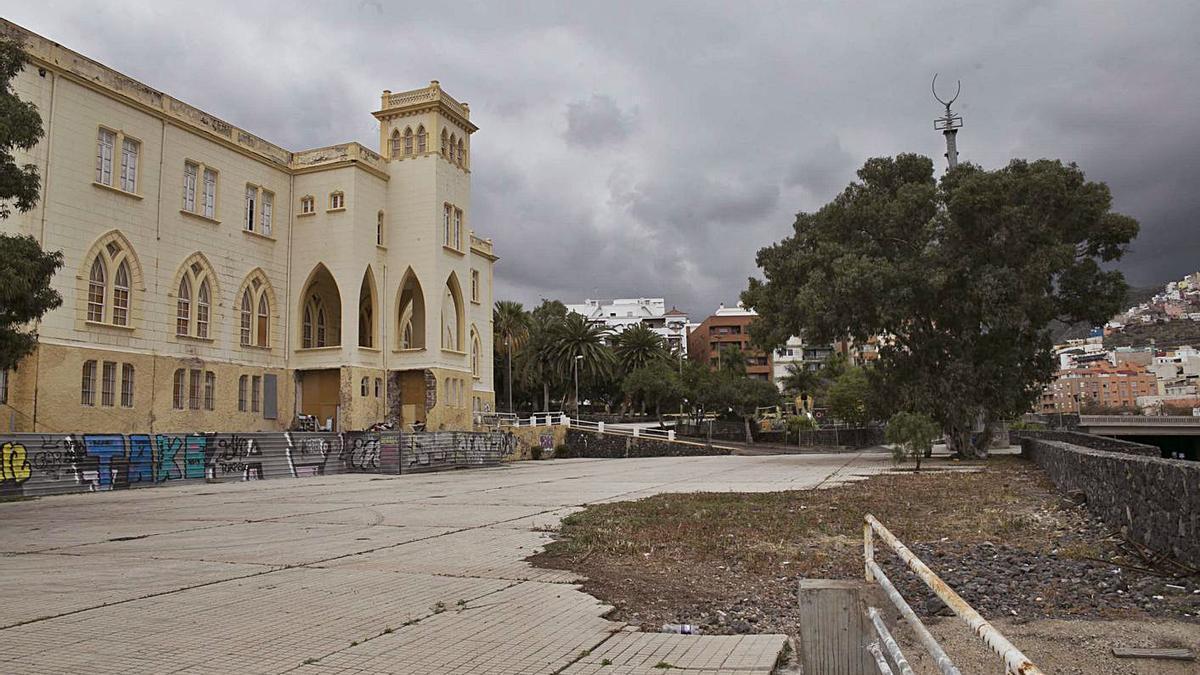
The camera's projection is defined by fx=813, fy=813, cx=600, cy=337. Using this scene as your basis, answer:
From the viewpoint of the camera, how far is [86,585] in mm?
7695

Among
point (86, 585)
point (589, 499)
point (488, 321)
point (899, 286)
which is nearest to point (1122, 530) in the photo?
point (589, 499)

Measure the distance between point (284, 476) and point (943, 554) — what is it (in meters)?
26.8

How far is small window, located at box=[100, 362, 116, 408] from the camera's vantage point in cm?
3161

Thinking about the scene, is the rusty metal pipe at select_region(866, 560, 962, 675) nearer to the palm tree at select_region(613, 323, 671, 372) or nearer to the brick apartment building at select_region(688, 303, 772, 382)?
the palm tree at select_region(613, 323, 671, 372)

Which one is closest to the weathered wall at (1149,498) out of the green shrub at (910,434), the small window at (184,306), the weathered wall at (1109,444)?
the weathered wall at (1109,444)

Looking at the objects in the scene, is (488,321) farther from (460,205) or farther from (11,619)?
(11,619)

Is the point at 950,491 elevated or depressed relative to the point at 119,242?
depressed

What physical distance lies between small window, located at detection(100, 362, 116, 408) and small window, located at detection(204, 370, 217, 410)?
4.76 meters

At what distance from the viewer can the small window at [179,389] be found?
35.0 metres

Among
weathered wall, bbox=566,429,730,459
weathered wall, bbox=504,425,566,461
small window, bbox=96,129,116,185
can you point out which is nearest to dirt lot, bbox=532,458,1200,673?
small window, bbox=96,129,116,185

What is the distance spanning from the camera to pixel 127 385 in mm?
32531

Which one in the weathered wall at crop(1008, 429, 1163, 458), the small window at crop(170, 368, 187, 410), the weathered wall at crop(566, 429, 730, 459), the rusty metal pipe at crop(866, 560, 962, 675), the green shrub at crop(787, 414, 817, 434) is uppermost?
the small window at crop(170, 368, 187, 410)

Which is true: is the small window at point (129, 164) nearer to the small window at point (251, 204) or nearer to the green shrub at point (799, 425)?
the small window at point (251, 204)

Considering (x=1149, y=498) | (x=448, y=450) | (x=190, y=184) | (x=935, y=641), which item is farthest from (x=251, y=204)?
(x=935, y=641)
